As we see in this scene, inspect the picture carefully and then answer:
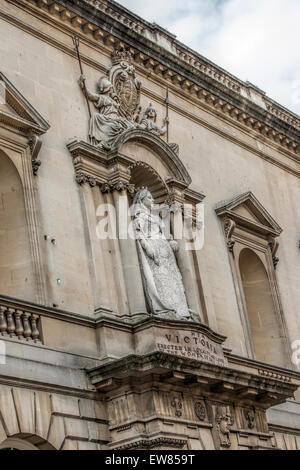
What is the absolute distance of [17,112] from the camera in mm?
19531

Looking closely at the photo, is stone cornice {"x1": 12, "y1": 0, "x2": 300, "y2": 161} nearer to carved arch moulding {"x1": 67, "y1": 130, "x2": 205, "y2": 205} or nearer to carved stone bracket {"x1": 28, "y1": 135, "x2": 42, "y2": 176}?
carved arch moulding {"x1": 67, "y1": 130, "x2": 205, "y2": 205}

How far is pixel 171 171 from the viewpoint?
22812 millimetres

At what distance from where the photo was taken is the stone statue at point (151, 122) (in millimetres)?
22953

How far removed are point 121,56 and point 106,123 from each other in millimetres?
2410

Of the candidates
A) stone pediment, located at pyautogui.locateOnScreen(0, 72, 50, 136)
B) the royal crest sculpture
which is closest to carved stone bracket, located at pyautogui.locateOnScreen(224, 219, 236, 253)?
the royal crest sculpture

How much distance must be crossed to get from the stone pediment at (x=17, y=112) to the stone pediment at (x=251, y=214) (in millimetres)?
6748

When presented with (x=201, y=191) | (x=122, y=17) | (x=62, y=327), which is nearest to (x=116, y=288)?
(x=62, y=327)

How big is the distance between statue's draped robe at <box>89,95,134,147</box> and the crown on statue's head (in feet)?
4.53

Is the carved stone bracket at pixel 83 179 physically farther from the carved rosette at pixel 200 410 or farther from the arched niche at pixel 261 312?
the arched niche at pixel 261 312

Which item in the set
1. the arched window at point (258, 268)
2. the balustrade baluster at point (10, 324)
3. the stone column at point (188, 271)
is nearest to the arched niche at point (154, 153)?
the stone column at point (188, 271)

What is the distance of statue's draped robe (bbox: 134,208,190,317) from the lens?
20.3m

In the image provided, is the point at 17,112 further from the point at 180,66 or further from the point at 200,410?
the point at 180,66

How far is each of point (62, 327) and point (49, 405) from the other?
5.54 ft

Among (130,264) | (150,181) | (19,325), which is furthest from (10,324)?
(150,181)
